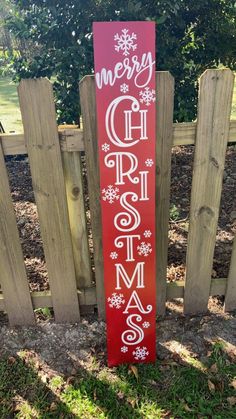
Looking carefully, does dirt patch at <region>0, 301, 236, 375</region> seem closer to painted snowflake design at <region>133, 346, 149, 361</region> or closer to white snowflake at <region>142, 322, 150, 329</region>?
painted snowflake design at <region>133, 346, 149, 361</region>

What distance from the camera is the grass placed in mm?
2072

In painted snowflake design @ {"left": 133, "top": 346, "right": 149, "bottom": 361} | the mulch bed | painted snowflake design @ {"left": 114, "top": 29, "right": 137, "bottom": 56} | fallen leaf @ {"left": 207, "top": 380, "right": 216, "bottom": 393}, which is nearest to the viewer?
painted snowflake design @ {"left": 114, "top": 29, "right": 137, "bottom": 56}

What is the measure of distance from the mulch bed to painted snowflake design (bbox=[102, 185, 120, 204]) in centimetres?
A: 125

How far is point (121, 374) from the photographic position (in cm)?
225

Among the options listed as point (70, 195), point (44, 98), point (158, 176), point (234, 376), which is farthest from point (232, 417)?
point (44, 98)

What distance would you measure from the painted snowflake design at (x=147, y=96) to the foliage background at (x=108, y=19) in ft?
5.28

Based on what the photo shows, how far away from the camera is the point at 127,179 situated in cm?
179

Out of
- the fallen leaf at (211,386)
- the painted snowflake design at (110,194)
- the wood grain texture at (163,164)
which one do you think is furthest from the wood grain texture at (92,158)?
the fallen leaf at (211,386)

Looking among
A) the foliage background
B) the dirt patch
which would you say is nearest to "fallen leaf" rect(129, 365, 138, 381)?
the dirt patch

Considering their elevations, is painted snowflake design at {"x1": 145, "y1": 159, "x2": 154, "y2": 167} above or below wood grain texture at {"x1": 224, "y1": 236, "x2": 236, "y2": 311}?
above

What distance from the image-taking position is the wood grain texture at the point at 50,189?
1.76 metres

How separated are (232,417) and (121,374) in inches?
25.3

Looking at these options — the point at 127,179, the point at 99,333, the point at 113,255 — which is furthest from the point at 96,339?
the point at 127,179

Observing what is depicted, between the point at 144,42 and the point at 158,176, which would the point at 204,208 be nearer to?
the point at 158,176
